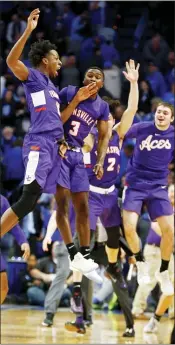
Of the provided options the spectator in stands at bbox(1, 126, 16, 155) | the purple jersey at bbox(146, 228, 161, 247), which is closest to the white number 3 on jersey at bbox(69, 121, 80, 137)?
the purple jersey at bbox(146, 228, 161, 247)

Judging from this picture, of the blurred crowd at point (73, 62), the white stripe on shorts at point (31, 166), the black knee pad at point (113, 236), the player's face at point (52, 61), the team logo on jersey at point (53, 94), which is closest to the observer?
the white stripe on shorts at point (31, 166)

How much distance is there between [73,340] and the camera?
11844 millimetres

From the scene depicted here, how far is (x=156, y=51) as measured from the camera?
55.2ft

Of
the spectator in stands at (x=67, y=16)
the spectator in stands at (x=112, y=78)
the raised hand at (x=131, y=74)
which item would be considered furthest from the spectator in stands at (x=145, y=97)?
the raised hand at (x=131, y=74)

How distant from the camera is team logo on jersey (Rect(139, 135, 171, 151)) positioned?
11.0 metres

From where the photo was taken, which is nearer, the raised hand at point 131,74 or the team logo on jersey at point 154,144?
the raised hand at point 131,74

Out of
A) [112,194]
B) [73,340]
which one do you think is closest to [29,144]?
[112,194]

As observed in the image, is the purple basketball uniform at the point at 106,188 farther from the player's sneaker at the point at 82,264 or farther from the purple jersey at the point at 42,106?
the purple jersey at the point at 42,106

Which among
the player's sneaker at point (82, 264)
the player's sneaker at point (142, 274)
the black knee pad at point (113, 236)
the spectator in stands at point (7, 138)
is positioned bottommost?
the player's sneaker at point (142, 274)

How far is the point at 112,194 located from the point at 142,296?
3655 mm

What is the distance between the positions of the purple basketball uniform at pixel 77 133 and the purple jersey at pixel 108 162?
3.87 ft

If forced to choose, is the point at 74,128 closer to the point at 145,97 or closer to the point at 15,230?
the point at 15,230

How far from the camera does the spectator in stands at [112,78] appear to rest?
13.2 m

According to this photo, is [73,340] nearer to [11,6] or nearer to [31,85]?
[31,85]
